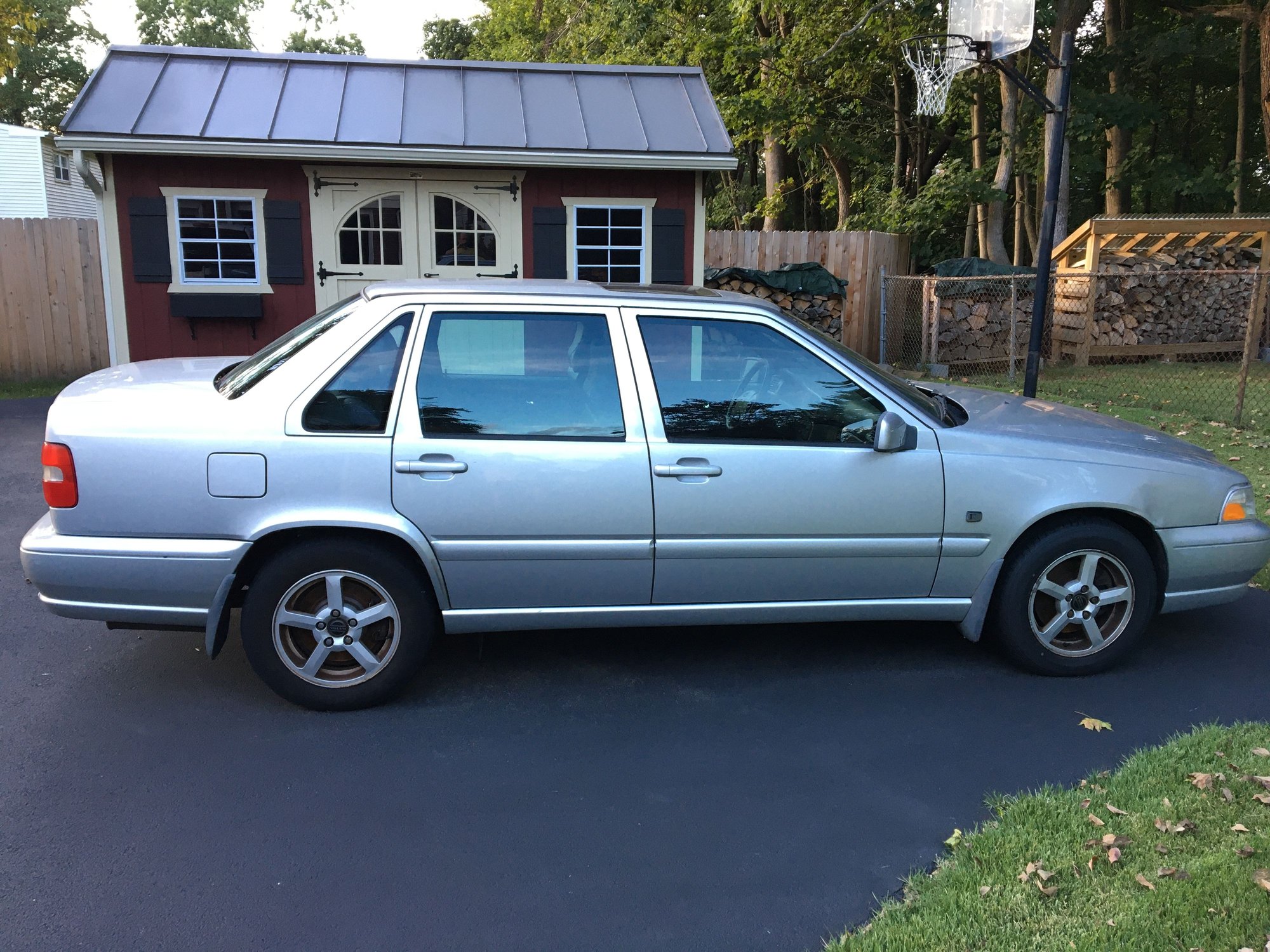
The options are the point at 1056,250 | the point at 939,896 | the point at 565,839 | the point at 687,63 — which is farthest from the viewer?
the point at 687,63

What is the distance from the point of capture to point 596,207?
468 inches

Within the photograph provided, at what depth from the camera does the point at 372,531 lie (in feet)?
13.6

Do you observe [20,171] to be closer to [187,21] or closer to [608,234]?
[608,234]

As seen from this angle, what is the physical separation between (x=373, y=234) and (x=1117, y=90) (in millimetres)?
18605

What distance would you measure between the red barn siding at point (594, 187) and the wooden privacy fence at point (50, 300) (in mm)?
6347

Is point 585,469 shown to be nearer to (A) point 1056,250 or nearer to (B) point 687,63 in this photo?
(A) point 1056,250

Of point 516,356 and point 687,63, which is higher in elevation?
point 687,63

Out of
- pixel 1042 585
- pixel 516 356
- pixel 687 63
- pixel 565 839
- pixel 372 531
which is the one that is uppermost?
pixel 687 63

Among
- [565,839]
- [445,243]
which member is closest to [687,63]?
[445,243]

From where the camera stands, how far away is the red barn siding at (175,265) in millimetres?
11109

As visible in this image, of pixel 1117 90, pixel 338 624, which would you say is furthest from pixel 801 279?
pixel 338 624

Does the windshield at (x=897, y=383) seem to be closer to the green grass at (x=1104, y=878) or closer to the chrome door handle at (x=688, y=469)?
the chrome door handle at (x=688, y=469)

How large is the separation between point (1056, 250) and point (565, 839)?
1721cm

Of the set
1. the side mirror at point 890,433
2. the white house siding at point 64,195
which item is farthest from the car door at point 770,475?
the white house siding at point 64,195
